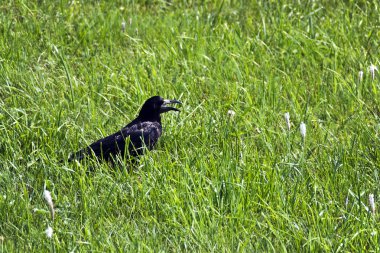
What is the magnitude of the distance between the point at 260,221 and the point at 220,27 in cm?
339

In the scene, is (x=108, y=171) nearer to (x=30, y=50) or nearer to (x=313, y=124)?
(x=313, y=124)

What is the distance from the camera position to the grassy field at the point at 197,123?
4.66 meters

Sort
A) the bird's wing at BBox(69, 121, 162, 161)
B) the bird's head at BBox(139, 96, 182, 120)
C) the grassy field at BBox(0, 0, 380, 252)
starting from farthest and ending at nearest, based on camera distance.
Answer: the bird's head at BBox(139, 96, 182, 120) → the bird's wing at BBox(69, 121, 162, 161) → the grassy field at BBox(0, 0, 380, 252)

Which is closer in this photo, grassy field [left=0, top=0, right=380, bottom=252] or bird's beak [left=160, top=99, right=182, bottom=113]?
grassy field [left=0, top=0, right=380, bottom=252]

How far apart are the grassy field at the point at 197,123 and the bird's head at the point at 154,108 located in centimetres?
13

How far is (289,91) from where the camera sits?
6695 millimetres

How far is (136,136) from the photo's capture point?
242 inches

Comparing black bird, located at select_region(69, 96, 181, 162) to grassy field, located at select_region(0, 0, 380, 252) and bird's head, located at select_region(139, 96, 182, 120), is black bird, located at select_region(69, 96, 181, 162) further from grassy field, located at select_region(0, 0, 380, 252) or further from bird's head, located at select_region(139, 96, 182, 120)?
grassy field, located at select_region(0, 0, 380, 252)

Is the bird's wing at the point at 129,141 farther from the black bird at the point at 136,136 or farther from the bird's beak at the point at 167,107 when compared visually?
the bird's beak at the point at 167,107

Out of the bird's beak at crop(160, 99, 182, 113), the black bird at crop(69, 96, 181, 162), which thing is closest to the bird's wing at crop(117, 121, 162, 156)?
the black bird at crop(69, 96, 181, 162)

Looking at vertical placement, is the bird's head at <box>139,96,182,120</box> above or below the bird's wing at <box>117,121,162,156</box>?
above

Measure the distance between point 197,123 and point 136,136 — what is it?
0.44m

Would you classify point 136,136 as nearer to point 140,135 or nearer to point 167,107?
point 140,135

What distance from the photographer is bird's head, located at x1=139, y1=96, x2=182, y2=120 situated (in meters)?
6.28
